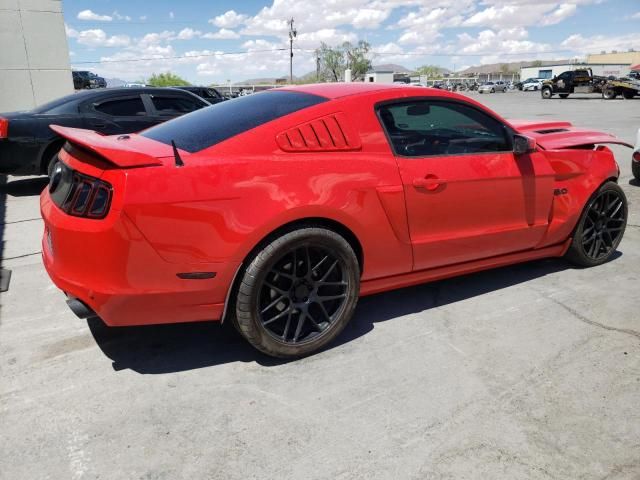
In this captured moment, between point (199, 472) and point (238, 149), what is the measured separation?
154 cm

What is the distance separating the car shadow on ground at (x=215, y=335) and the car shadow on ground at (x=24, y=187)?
5.07m

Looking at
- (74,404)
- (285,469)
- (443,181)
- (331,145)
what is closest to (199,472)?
(285,469)

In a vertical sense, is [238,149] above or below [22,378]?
above

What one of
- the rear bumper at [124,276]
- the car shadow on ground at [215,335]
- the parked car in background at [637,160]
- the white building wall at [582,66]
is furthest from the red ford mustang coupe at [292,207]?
the white building wall at [582,66]

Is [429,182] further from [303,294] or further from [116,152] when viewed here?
[116,152]

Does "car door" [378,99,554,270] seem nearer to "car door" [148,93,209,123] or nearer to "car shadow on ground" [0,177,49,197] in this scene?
"car door" [148,93,209,123]

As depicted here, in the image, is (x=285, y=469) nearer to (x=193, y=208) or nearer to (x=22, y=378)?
(x=193, y=208)

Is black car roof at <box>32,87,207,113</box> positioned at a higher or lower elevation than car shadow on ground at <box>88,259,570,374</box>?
higher

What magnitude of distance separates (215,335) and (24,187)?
6.30 meters

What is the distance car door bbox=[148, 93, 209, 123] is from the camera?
7.72 meters

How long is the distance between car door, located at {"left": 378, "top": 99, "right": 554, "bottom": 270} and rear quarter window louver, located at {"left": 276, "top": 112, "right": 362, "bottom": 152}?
0.28 metres

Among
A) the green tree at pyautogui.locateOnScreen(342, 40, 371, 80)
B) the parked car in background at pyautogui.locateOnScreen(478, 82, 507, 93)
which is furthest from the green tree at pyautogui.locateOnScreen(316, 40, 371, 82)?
the parked car in background at pyautogui.locateOnScreen(478, 82, 507, 93)

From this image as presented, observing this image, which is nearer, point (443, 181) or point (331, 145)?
point (331, 145)

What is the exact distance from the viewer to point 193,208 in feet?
8.08
